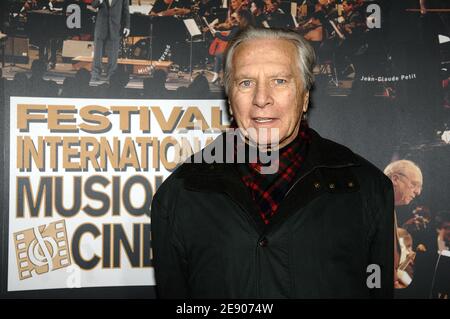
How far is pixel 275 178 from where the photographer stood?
4.25 ft

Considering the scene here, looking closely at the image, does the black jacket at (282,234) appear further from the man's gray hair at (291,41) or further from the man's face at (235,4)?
the man's face at (235,4)

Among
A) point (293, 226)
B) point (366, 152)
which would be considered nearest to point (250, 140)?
point (293, 226)

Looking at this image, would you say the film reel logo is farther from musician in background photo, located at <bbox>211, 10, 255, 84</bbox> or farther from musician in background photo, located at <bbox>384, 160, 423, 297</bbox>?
musician in background photo, located at <bbox>384, 160, 423, 297</bbox>

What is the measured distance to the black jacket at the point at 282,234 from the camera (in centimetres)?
121

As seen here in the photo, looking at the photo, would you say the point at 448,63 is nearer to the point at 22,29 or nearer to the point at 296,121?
the point at 296,121

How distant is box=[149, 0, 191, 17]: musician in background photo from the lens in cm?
171

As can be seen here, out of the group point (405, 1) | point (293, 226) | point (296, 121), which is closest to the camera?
point (293, 226)

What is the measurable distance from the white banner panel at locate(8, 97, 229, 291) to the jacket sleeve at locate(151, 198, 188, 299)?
1.14 feet

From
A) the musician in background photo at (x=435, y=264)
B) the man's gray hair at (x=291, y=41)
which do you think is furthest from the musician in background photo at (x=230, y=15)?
the musician in background photo at (x=435, y=264)

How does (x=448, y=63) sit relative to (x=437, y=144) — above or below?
above

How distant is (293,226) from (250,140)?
291 millimetres

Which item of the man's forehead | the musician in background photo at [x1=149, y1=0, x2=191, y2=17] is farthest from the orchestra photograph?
the man's forehead

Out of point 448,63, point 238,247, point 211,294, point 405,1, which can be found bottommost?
point 211,294

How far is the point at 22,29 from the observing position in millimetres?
1666
